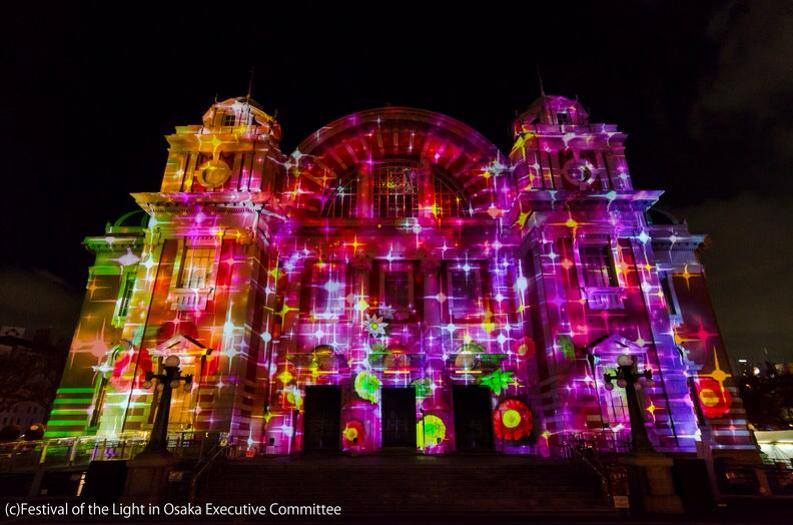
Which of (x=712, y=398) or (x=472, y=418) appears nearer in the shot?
(x=712, y=398)

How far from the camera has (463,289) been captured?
21.6 metres

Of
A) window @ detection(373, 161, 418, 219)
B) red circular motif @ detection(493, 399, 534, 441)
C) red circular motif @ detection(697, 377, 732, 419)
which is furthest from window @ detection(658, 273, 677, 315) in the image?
window @ detection(373, 161, 418, 219)

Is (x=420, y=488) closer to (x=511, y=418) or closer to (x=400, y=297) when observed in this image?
(x=511, y=418)

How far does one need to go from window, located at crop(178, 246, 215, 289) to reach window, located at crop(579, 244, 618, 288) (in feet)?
56.6

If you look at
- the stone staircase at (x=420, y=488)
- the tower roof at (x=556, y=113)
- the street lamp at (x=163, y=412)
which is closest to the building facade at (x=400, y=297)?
the tower roof at (x=556, y=113)

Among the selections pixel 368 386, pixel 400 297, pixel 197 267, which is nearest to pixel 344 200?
pixel 400 297

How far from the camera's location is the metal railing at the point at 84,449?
12672 mm

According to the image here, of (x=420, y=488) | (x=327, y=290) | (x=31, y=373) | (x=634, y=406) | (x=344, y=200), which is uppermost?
(x=344, y=200)

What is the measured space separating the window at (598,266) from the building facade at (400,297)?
0.24 ft

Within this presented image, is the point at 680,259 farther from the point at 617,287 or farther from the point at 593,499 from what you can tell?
the point at 593,499

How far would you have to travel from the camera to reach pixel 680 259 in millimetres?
22141

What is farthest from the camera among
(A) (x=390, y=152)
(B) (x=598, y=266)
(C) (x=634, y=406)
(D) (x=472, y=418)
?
(A) (x=390, y=152)

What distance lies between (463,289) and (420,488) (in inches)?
446

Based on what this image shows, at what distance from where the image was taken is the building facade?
678 inches
